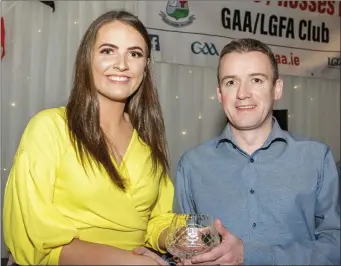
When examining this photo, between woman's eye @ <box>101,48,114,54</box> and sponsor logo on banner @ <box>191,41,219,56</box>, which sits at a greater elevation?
sponsor logo on banner @ <box>191,41,219,56</box>

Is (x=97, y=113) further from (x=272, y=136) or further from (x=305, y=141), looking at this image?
(x=305, y=141)

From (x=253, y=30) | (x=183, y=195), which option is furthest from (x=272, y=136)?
(x=253, y=30)

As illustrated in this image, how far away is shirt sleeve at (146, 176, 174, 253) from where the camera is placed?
1427mm

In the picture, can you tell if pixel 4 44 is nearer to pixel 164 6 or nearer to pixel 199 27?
pixel 164 6

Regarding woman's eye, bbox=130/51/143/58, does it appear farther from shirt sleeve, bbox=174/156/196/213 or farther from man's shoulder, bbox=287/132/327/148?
man's shoulder, bbox=287/132/327/148

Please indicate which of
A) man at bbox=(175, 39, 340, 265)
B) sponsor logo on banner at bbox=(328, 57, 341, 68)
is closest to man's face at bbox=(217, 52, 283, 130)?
man at bbox=(175, 39, 340, 265)

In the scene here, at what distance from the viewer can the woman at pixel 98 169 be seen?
117 centimetres

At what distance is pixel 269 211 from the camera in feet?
4.55

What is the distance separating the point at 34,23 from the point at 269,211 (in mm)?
2390

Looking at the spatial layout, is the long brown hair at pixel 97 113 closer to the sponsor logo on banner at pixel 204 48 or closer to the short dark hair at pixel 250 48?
the short dark hair at pixel 250 48

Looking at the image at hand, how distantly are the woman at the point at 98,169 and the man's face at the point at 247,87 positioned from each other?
0.28 m

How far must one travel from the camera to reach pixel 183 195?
5.03 ft

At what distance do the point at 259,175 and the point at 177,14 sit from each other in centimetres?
218

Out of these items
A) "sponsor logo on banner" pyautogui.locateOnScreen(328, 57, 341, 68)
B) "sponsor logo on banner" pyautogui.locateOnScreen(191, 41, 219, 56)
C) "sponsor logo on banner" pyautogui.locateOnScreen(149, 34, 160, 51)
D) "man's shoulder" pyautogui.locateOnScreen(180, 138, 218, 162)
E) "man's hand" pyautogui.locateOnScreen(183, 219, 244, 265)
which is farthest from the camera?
"sponsor logo on banner" pyautogui.locateOnScreen(328, 57, 341, 68)
